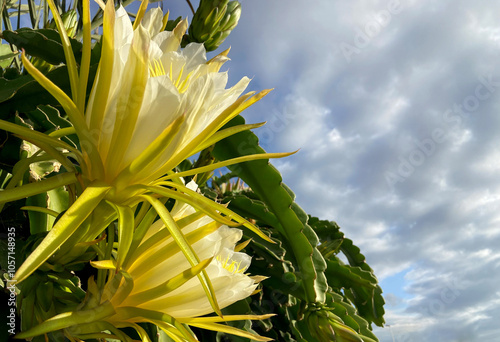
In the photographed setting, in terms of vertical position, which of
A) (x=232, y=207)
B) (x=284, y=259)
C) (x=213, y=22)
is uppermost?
(x=213, y=22)

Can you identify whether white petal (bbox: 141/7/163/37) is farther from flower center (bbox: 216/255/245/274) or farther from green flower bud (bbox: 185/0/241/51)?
green flower bud (bbox: 185/0/241/51)

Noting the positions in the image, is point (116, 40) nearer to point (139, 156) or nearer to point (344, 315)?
point (139, 156)

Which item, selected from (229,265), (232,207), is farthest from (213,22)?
(229,265)

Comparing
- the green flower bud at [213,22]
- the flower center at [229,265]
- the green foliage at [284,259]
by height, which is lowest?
the flower center at [229,265]

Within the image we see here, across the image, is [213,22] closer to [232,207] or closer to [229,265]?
[232,207]

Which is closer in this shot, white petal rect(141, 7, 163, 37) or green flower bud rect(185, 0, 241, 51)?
white petal rect(141, 7, 163, 37)

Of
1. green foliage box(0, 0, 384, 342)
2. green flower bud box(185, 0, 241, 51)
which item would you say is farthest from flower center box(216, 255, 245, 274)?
green flower bud box(185, 0, 241, 51)

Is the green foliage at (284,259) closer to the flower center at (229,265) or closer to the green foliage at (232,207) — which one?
the green foliage at (232,207)

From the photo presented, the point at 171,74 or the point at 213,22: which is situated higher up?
the point at 213,22

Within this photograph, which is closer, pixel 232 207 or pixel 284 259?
pixel 284 259

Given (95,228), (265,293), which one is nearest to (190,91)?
(95,228)

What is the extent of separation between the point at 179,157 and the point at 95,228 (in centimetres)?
10

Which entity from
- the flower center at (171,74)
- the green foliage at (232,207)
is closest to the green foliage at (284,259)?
the green foliage at (232,207)

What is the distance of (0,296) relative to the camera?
0.49 metres
